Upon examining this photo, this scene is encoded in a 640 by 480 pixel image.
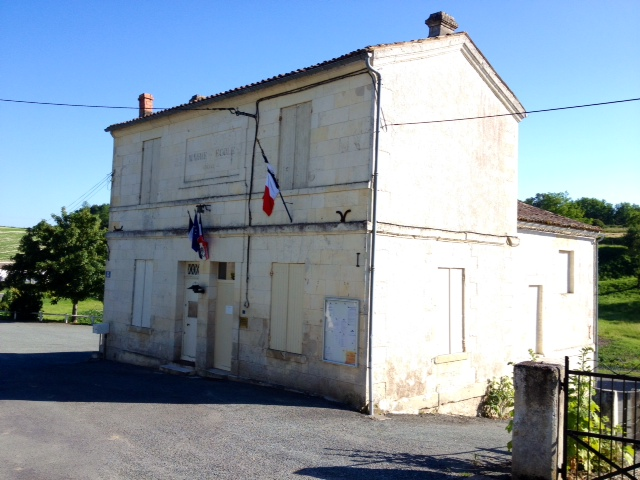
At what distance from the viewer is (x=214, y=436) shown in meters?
7.94

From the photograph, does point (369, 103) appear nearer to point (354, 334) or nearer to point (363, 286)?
point (363, 286)

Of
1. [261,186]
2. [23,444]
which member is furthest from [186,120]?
[23,444]

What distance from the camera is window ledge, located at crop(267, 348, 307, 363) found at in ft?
35.1

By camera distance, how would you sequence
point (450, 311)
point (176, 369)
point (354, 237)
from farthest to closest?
1. point (176, 369)
2. point (450, 311)
3. point (354, 237)

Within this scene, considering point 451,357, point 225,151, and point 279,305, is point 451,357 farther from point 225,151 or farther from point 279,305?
point 225,151

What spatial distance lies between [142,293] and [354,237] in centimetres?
770

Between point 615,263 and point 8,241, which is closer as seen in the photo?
point 615,263

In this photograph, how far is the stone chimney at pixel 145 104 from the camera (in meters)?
17.2

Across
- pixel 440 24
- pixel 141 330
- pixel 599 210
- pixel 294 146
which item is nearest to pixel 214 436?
pixel 294 146

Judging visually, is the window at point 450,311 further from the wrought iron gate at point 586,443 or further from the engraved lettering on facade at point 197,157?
the engraved lettering on facade at point 197,157

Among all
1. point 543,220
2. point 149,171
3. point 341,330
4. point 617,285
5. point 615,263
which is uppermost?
point 615,263

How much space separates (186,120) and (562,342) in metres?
11.6

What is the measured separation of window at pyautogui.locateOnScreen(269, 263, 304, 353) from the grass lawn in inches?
654

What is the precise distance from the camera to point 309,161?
36.1 ft
